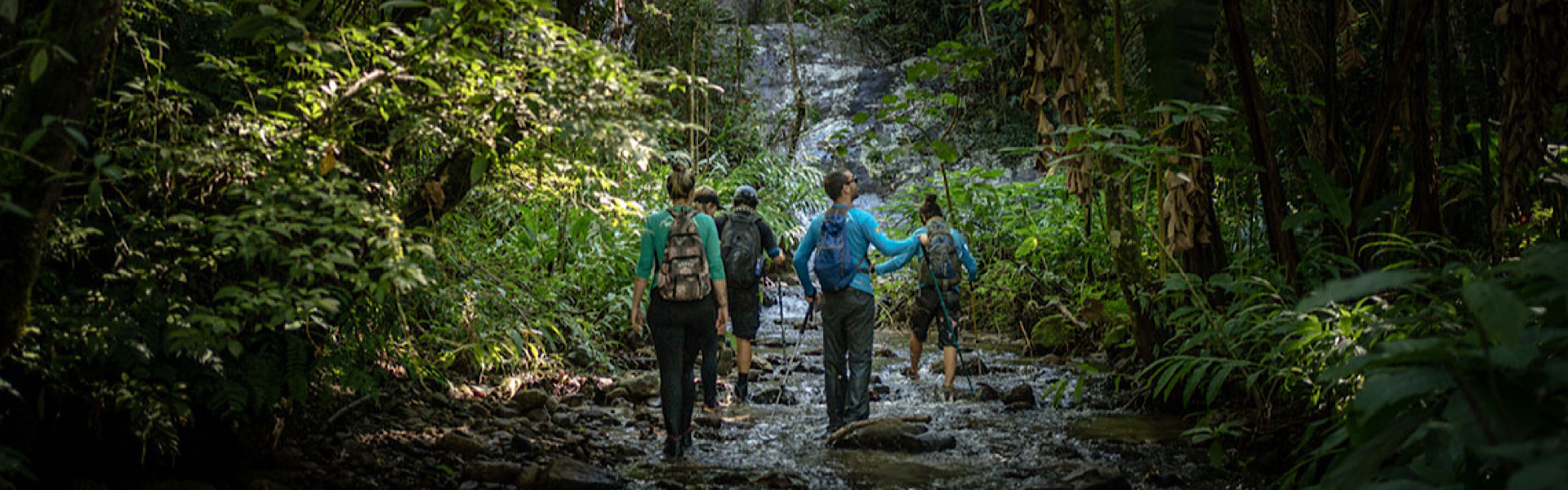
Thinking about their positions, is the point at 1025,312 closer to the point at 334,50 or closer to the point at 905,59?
the point at 334,50

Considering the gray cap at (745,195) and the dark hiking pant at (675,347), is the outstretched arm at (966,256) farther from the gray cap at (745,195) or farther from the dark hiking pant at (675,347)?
the dark hiking pant at (675,347)

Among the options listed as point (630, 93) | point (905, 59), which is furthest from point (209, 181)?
point (905, 59)

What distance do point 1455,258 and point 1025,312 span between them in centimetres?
575

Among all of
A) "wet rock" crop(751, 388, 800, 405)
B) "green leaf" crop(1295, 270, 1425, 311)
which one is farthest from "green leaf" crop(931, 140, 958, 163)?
"green leaf" crop(1295, 270, 1425, 311)

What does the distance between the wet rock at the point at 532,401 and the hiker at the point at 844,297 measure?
1.79 metres

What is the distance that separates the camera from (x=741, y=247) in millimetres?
7156

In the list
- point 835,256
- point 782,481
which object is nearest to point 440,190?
point 782,481

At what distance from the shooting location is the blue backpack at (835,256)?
5.92 meters

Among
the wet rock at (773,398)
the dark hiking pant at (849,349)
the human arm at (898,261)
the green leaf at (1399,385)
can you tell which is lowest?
the wet rock at (773,398)

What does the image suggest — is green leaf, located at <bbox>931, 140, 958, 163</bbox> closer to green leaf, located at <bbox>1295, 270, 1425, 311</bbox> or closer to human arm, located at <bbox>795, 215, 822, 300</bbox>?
human arm, located at <bbox>795, 215, 822, 300</bbox>

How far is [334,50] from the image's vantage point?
3.40 meters

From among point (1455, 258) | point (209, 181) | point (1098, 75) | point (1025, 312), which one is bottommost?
point (1025, 312)

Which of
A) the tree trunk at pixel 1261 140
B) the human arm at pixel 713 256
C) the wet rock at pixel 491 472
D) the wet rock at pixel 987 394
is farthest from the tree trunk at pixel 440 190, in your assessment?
the wet rock at pixel 987 394

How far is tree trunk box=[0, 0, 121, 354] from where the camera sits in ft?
8.18
